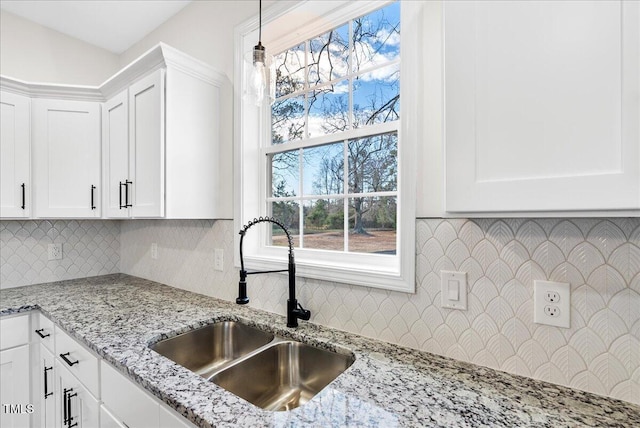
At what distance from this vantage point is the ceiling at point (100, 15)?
2.11m

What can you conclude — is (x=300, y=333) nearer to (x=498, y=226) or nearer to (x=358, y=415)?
(x=358, y=415)

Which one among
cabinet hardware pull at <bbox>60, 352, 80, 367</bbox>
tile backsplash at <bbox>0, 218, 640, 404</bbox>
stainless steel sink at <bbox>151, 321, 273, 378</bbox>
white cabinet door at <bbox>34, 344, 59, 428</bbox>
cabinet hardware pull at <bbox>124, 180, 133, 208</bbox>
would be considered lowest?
white cabinet door at <bbox>34, 344, 59, 428</bbox>

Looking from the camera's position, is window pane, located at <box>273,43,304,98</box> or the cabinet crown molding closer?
the cabinet crown molding

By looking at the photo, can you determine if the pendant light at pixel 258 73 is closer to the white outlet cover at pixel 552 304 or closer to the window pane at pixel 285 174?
the window pane at pixel 285 174

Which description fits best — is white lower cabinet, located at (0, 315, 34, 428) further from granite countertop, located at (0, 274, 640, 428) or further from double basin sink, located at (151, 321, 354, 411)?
double basin sink, located at (151, 321, 354, 411)

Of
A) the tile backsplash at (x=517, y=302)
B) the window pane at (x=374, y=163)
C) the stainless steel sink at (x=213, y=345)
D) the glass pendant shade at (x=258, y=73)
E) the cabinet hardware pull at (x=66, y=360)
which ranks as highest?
the glass pendant shade at (x=258, y=73)

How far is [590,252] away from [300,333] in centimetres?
102

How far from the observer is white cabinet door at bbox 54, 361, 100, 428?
1308 millimetres

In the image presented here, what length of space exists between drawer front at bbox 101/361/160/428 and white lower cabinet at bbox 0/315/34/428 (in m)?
0.92

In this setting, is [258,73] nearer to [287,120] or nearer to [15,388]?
[287,120]

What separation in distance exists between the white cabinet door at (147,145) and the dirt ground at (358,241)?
2.55ft

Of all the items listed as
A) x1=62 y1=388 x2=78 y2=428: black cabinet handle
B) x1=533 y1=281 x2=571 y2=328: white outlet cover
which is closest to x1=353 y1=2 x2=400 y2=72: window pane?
x1=533 y1=281 x2=571 y2=328: white outlet cover

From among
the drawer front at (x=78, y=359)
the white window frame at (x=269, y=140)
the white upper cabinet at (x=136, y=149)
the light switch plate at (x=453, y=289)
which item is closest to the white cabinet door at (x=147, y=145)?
the white upper cabinet at (x=136, y=149)

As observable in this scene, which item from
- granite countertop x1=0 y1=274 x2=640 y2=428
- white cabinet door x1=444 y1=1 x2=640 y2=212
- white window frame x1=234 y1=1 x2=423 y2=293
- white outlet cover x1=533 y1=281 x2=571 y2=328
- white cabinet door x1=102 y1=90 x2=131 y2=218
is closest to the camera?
white cabinet door x1=444 y1=1 x2=640 y2=212
